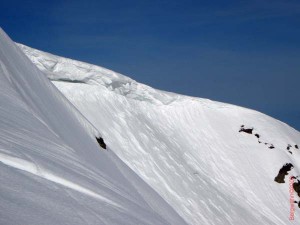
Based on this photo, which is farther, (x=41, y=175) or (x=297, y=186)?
(x=297, y=186)

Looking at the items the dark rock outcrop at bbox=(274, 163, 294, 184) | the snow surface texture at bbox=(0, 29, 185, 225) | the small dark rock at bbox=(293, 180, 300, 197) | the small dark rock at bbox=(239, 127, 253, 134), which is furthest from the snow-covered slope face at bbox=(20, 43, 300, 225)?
the snow surface texture at bbox=(0, 29, 185, 225)

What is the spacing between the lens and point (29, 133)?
5.21 m

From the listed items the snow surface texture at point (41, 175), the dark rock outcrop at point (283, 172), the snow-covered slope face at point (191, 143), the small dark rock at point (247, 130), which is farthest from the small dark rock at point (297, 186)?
the snow surface texture at point (41, 175)

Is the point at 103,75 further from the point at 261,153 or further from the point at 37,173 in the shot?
the point at 37,173

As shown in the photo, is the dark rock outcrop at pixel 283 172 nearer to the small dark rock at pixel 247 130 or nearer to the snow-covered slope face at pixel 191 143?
the snow-covered slope face at pixel 191 143

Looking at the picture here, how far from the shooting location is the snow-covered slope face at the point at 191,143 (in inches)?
705

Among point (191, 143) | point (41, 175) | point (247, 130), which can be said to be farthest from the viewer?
point (247, 130)

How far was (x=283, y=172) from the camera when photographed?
22781 mm

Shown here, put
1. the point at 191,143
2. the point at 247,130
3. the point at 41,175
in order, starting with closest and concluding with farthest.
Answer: the point at 41,175 < the point at 191,143 < the point at 247,130

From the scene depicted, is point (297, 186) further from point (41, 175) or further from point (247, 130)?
point (41, 175)

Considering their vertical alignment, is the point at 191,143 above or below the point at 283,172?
above

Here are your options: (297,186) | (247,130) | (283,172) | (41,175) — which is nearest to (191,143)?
(247,130)

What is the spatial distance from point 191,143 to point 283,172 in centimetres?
576

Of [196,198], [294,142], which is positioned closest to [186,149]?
[196,198]
